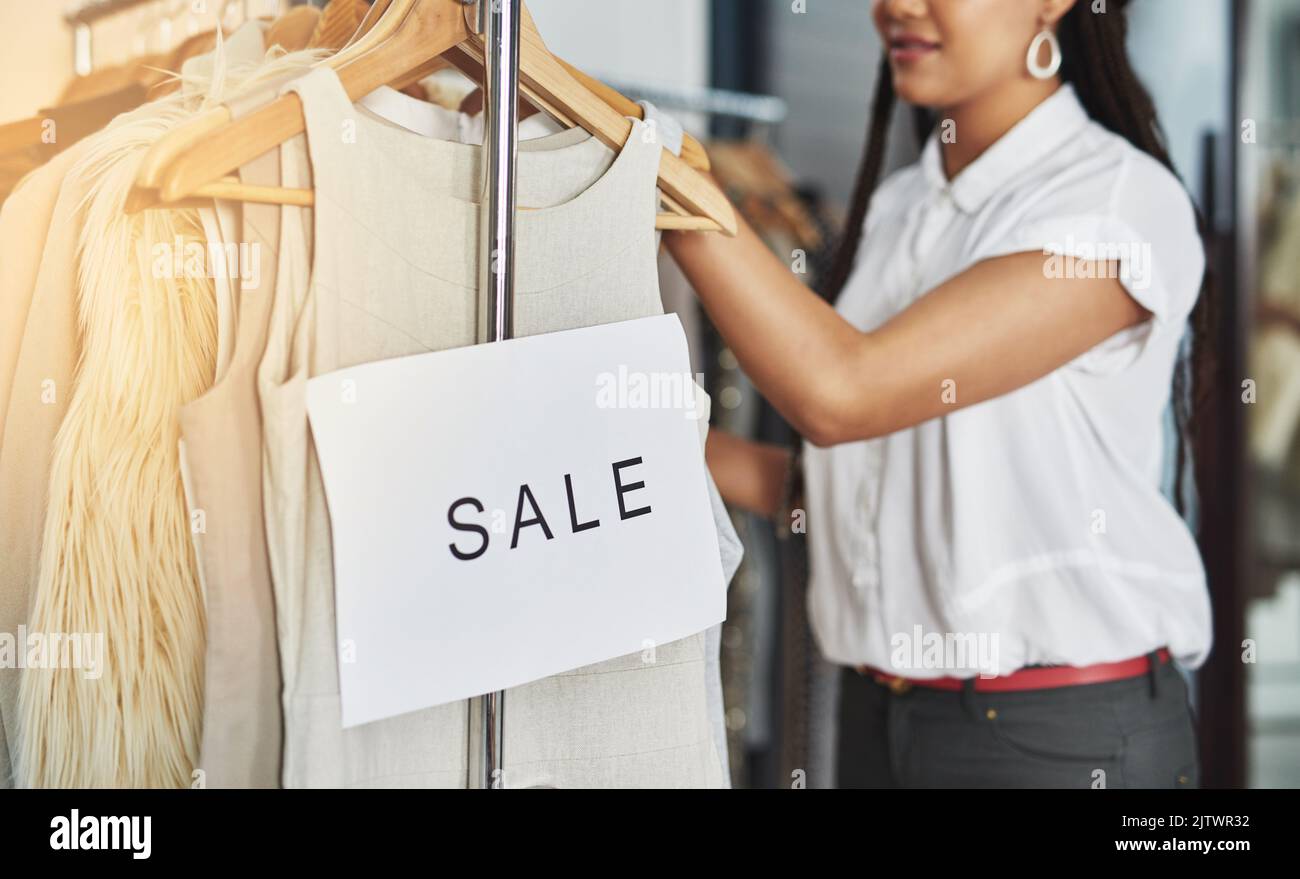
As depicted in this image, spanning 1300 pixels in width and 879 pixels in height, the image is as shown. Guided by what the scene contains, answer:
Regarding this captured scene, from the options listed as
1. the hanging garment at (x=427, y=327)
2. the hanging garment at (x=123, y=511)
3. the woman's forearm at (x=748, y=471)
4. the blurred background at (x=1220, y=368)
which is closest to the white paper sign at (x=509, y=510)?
the hanging garment at (x=427, y=327)

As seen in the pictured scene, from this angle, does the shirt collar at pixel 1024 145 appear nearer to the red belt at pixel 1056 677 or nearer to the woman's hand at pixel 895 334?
the woman's hand at pixel 895 334

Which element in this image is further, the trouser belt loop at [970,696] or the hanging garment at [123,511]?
the trouser belt loop at [970,696]

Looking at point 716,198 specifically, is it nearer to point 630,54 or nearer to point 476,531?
point 476,531

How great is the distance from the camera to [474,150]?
713 millimetres

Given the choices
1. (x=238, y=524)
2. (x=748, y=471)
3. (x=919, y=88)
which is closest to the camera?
(x=238, y=524)

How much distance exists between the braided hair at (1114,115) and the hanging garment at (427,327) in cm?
57

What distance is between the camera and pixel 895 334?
903mm

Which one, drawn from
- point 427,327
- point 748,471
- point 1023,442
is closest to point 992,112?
point 1023,442

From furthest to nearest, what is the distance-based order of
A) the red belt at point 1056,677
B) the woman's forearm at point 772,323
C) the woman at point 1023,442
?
the red belt at point 1056,677 → the woman at point 1023,442 → the woman's forearm at point 772,323

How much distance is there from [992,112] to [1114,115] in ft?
0.38

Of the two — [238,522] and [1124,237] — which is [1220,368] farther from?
[238,522]

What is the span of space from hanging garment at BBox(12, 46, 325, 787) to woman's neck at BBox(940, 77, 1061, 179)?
717mm

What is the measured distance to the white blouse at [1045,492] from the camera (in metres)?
1.00
